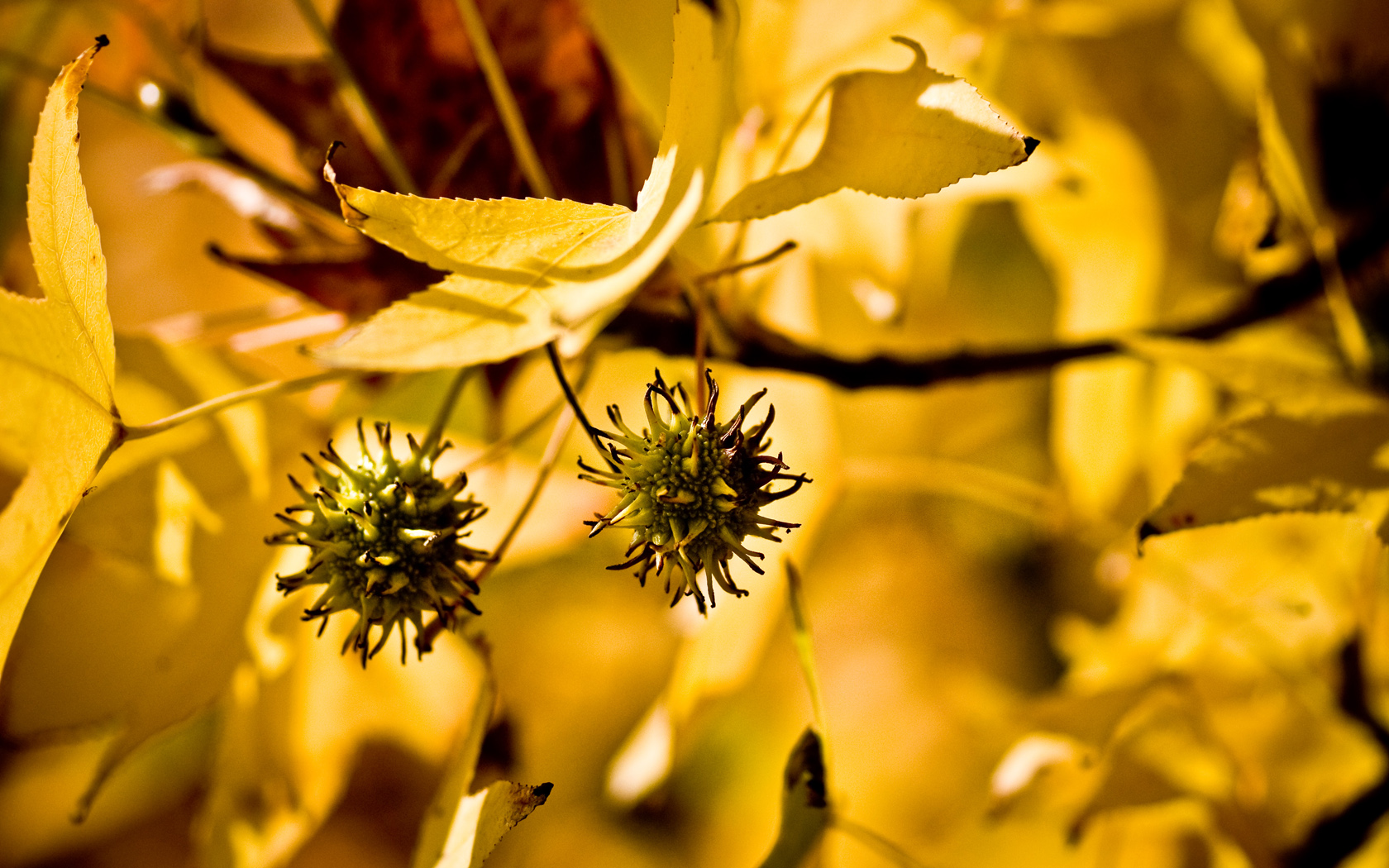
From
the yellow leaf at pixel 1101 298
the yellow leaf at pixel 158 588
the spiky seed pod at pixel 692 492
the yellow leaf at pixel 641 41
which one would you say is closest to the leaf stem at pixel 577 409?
the spiky seed pod at pixel 692 492

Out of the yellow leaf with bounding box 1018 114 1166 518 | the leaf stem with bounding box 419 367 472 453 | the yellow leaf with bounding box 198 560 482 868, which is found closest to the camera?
the leaf stem with bounding box 419 367 472 453

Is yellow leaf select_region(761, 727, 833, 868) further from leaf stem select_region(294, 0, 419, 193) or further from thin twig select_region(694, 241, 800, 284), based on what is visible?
leaf stem select_region(294, 0, 419, 193)

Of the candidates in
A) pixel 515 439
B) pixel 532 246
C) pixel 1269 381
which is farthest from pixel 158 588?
pixel 1269 381

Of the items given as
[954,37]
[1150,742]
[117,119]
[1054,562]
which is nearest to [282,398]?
[954,37]

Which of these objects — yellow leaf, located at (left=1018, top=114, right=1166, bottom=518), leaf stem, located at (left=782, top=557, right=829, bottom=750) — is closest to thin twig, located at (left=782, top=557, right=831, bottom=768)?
leaf stem, located at (left=782, top=557, right=829, bottom=750)

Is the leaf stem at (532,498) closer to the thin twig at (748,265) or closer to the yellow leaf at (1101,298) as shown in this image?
the thin twig at (748,265)

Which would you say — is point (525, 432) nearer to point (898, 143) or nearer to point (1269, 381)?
point (898, 143)
